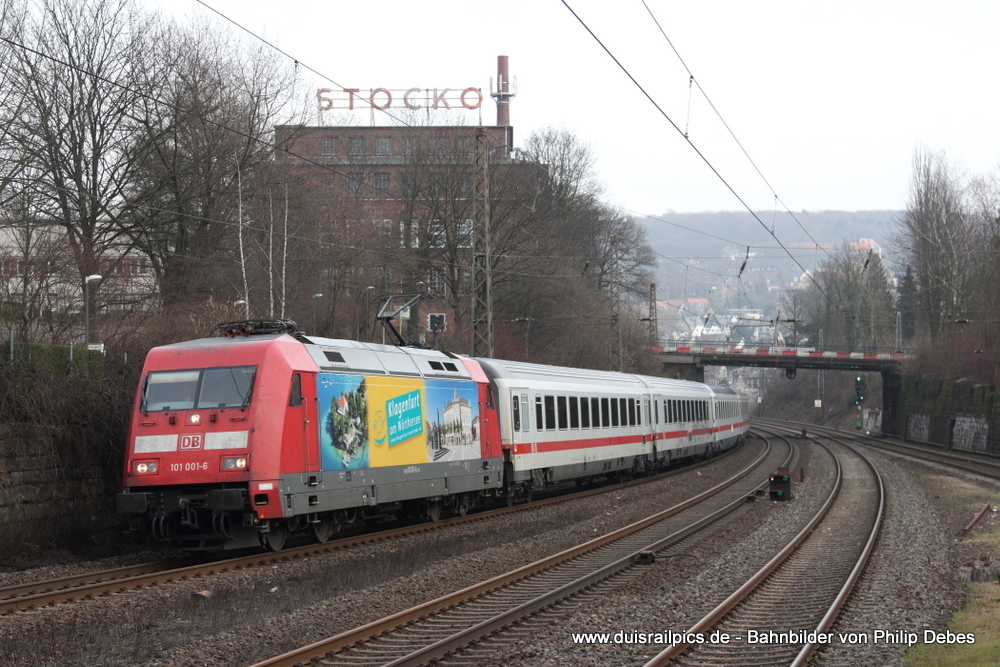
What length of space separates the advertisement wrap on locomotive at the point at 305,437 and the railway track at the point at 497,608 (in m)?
3.31

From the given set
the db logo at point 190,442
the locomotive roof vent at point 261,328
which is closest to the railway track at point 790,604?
the db logo at point 190,442

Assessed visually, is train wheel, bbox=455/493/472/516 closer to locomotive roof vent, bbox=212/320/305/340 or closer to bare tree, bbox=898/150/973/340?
locomotive roof vent, bbox=212/320/305/340

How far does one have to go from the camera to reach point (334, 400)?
14.6m

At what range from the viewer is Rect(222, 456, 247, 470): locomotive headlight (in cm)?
1302

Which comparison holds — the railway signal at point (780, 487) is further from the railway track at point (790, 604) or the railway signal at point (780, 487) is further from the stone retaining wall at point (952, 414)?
the stone retaining wall at point (952, 414)

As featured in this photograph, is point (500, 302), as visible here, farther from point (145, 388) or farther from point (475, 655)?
point (475, 655)

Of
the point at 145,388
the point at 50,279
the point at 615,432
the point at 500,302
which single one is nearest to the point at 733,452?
the point at 500,302

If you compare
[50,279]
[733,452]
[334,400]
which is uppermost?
[50,279]

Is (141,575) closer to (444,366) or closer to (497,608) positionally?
(497,608)

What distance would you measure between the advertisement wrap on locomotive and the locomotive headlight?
0.01 metres

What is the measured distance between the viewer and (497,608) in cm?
1080

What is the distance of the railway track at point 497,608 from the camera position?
8.63m

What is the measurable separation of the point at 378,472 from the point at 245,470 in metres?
3.19

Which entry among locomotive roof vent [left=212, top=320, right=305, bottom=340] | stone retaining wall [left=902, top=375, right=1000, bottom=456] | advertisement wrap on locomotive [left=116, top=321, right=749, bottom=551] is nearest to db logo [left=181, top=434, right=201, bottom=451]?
advertisement wrap on locomotive [left=116, top=321, right=749, bottom=551]
